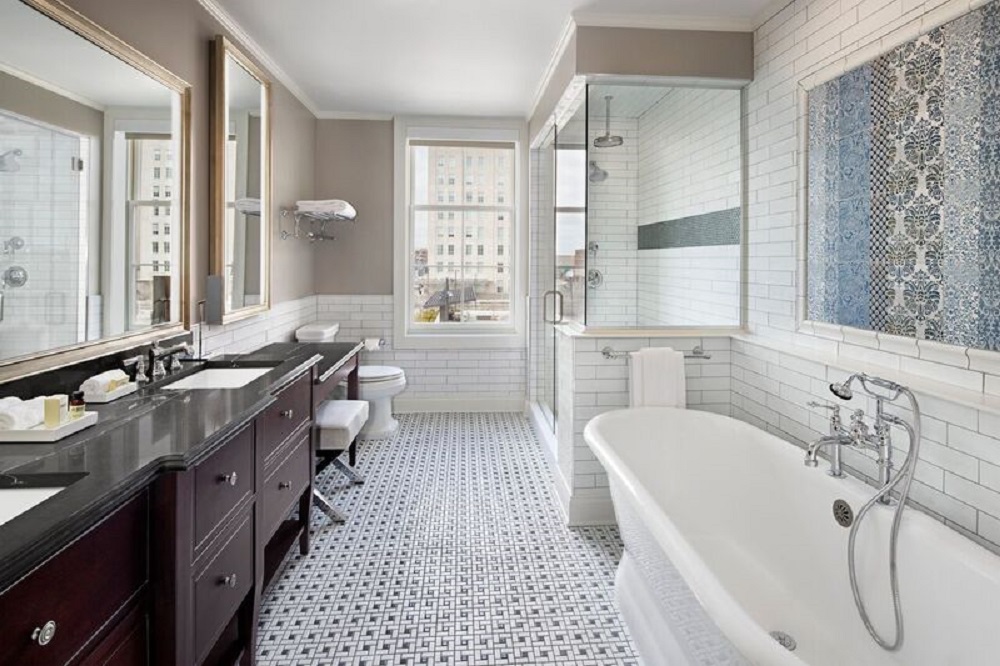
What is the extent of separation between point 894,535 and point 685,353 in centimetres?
156

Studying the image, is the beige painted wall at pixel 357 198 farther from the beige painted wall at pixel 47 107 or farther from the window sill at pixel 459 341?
the beige painted wall at pixel 47 107

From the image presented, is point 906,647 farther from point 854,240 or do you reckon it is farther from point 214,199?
point 214,199

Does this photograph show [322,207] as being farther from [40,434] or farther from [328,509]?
[40,434]

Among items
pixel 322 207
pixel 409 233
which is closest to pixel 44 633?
pixel 322 207

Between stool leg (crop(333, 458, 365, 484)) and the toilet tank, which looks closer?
stool leg (crop(333, 458, 365, 484))

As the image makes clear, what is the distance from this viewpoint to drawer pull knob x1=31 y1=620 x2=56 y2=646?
0.91 meters

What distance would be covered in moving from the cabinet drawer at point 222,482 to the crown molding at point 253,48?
2.36 m

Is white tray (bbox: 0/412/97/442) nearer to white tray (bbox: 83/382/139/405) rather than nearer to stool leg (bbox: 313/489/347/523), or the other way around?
white tray (bbox: 83/382/139/405)

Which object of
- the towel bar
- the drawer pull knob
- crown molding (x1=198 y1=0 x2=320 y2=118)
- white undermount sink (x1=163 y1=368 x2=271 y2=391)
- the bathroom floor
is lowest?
the bathroom floor

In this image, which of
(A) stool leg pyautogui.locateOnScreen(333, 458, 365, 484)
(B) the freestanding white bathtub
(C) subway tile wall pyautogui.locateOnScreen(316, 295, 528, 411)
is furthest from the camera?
(C) subway tile wall pyautogui.locateOnScreen(316, 295, 528, 411)

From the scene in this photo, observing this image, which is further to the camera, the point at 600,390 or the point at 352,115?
the point at 352,115

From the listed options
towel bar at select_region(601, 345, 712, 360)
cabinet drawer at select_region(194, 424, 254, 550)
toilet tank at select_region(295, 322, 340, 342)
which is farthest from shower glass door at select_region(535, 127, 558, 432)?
cabinet drawer at select_region(194, 424, 254, 550)

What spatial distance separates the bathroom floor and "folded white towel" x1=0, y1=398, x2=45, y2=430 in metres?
1.09

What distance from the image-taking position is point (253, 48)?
3525 millimetres
